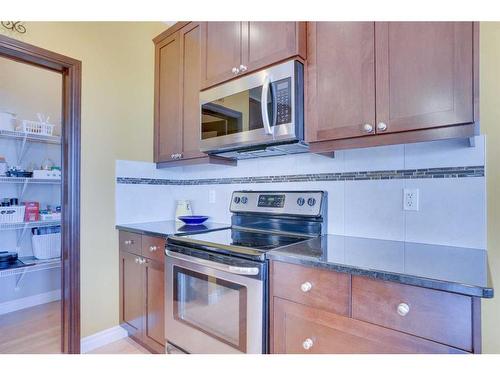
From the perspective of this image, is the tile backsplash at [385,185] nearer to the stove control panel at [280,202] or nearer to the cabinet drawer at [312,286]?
the stove control panel at [280,202]

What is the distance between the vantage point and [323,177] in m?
1.76

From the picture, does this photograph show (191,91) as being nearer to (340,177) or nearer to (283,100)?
(283,100)

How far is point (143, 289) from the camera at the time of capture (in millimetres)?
1987

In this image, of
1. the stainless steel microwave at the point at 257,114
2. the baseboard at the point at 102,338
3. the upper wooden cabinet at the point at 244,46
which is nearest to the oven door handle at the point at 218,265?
the stainless steel microwave at the point at 257,114

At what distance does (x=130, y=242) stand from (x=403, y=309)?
1.84 metres

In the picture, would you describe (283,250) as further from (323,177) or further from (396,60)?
(396,60)

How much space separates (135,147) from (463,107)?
7.20ft

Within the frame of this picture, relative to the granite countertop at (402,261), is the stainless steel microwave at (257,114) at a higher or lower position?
higher

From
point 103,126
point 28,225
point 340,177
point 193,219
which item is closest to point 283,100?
point 340,177

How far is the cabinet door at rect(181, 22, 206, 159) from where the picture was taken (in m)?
2.06

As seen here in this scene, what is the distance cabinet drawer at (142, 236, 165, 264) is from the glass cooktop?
21 centimetres

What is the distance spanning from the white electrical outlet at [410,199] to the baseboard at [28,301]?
3546 mm

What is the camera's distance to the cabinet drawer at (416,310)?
830mm

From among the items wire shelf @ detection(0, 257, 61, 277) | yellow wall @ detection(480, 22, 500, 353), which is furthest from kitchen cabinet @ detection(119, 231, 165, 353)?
yellow wall @ detection(480, 22, 500, 353)
